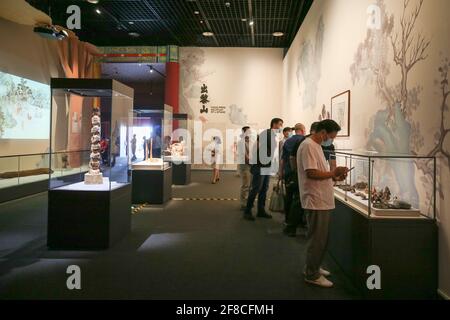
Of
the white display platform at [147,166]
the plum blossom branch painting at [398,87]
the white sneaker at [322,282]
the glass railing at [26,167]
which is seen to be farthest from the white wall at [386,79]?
the glass railing at [26,167]

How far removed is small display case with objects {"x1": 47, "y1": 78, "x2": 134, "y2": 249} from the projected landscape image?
336cm

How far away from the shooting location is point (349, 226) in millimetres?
3324

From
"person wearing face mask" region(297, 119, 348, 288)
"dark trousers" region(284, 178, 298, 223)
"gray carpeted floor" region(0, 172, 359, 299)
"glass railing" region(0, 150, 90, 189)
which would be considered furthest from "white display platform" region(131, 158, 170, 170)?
"person wearing face mask" region(297, 119, 348, 288)

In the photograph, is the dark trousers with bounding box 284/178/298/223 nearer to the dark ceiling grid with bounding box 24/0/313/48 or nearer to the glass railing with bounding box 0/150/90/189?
the glass railing with bounding box 0/150/90/189

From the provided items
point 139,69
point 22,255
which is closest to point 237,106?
point 139,69

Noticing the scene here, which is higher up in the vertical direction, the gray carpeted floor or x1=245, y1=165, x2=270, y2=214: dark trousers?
x1=245, y1=165, x2=270, y2=214: dark trousers

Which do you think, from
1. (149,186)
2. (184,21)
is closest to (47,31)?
(184,21)

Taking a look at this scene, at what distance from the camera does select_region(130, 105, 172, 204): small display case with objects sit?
689cm

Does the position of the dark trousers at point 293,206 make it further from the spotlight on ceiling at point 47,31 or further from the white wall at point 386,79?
the spotlight on ceiling at point 47,31

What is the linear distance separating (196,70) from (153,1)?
4.49 meters

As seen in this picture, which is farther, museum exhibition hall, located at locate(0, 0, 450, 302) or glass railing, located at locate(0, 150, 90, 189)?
glass railing, located at locate(0, 150, 90, 189)

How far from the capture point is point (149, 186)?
22.7 ft

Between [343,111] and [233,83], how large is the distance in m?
8.49

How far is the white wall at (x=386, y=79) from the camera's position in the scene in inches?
107
